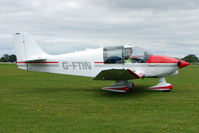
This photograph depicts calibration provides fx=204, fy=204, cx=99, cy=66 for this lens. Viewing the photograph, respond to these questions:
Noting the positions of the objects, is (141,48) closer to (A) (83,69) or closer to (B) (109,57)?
(B) (109,57)

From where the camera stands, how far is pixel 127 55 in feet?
28.6

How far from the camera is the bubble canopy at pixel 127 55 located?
870 cm

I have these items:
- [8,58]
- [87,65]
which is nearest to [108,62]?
[87,65]

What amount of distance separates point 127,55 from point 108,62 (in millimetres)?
871

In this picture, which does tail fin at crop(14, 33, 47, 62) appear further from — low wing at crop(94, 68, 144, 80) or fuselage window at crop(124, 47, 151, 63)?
fuselage window at crop(124, 47, 151, 63)

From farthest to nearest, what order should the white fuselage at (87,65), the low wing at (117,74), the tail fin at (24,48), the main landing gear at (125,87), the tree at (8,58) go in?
the tree at (8,58) < the tail fin at (24,48) < the white fuselage at (87,65) < the main landing gear at (125,87) < the low wing at (117,74)

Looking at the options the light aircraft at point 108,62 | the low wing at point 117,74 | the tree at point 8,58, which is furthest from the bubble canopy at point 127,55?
the tree at point 8,58

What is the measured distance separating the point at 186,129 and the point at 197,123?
1.80ft

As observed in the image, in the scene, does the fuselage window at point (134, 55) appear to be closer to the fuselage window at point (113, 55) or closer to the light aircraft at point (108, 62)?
the light aircraft at point (108, 62)


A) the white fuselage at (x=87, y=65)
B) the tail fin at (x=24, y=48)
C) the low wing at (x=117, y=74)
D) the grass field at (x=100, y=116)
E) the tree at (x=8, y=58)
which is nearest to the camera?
the grass field at (x=100, y=116)

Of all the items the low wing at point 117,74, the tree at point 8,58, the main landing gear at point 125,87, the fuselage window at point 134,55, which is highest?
the fuselage window at point 134,55

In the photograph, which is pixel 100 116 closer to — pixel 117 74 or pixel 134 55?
pixel 117 74

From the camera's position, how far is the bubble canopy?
870 cm

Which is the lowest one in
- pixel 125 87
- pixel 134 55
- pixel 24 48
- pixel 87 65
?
pixel 125 87
